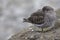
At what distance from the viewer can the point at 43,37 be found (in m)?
1.91

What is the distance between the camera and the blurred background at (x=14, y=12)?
123 inches

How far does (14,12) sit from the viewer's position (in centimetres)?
360

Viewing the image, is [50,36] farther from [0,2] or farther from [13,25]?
[0,2]

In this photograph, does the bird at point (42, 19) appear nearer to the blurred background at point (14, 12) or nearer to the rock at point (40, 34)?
the rock at point (40, 34)

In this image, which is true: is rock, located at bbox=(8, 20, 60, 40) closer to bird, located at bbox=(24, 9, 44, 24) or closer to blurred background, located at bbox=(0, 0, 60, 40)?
bird, located at bbox=(24, 9, 44, 24)

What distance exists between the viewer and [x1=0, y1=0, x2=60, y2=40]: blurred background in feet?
10.3

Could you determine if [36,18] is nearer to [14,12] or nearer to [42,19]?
[42,19]

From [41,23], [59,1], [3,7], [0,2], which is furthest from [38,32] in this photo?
[0,2]

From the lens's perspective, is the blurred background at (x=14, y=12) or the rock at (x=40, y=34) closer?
the rock at (x=40, y=34)

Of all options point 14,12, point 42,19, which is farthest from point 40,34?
point 14,12

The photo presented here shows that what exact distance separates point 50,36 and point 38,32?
14 cm

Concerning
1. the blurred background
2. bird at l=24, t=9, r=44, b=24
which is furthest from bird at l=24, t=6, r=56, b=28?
the blurred background

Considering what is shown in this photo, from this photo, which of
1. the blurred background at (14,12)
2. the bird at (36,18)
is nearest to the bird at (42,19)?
the bird at (36,18)

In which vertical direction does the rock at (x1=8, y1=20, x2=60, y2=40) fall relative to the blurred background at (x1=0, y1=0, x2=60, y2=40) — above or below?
below
